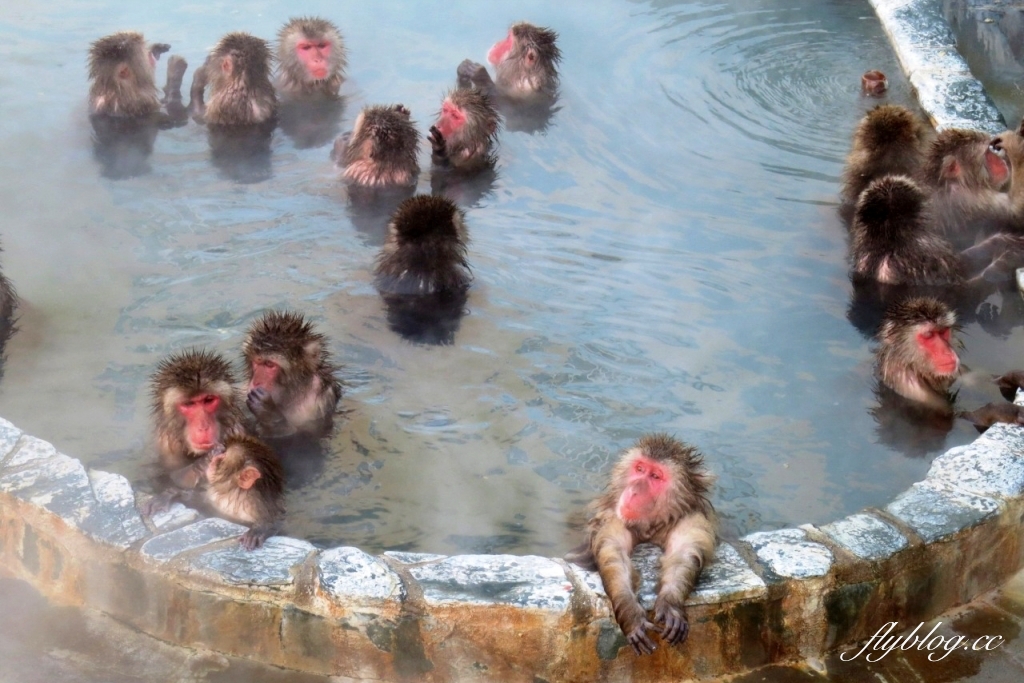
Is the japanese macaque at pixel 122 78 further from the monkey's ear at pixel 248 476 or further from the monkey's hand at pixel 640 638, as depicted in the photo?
the monkey's hand at pixel 640 638

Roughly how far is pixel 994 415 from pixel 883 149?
2.54m

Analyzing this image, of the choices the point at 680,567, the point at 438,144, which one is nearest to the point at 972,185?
the point at 438,144

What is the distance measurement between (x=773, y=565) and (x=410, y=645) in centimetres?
132

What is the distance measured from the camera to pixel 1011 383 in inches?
220

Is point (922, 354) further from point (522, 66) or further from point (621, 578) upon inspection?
point (522, 66)

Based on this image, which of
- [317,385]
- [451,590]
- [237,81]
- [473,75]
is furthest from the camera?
[473,75]

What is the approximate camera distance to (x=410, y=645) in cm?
403

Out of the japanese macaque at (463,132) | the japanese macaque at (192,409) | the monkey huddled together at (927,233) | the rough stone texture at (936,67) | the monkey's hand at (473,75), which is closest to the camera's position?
the japanese macaque at (192,409)

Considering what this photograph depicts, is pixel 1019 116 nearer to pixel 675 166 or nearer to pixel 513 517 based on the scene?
pixel 675 166

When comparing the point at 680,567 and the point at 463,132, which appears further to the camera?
the point at 463,132

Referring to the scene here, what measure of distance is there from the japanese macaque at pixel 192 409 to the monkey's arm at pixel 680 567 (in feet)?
6.03

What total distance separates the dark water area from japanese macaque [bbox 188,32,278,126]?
20 cm

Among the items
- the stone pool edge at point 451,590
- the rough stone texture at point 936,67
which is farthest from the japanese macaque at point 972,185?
the stone pool edge at point 451,590

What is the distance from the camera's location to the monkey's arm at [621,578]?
3877mm
